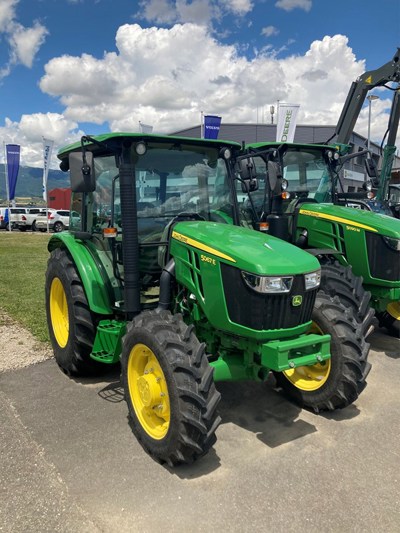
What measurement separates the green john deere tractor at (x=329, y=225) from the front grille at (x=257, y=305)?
4.80 ft

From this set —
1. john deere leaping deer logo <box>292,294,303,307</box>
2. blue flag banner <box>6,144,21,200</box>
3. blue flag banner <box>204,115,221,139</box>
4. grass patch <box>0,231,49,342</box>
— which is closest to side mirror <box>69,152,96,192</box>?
john deere leaping deer logo <box>292,294,303,307</box>

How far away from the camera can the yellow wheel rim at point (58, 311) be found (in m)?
4.83

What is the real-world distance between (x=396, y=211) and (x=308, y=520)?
32.9 ft

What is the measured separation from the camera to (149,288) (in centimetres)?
407

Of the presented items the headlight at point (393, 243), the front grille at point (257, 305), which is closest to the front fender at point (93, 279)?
the front grille at point (257, 305)

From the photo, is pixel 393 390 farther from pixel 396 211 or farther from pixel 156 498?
pixel 396 211

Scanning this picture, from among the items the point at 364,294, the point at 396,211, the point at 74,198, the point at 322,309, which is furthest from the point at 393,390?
the point at 396,211

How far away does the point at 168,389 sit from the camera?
9.62 feet

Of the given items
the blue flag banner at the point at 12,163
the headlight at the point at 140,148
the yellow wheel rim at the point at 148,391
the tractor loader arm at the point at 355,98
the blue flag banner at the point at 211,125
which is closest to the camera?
the yellow wheel rim at the point at 148,391

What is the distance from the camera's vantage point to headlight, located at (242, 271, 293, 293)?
3.00 m

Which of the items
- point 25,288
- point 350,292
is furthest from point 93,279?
point 25,288

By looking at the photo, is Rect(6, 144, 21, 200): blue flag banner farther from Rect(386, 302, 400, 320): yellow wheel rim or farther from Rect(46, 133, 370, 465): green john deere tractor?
Rect(386, 302, 400, 320): yellow wheel rim

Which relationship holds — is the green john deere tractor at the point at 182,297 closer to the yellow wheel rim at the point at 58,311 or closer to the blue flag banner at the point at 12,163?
the yellow wheel rim at the point at 58,311

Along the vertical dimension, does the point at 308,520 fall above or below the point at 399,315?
below
